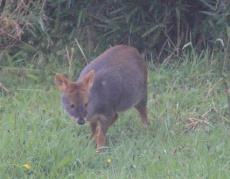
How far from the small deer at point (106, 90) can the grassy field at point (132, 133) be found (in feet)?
0.56

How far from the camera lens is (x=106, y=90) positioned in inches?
330

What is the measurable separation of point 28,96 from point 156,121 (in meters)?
1.53

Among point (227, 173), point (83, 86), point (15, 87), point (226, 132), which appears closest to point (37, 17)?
point (15, 87)

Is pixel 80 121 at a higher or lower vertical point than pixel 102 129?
higher

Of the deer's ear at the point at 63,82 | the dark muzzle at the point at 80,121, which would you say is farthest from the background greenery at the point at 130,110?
the deer's ear at the point at 63,82

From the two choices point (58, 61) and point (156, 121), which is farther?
point (58, 61)

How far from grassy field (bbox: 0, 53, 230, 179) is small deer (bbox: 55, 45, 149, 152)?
17cm

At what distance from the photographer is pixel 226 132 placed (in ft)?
26.5

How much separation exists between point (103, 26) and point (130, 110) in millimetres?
1733

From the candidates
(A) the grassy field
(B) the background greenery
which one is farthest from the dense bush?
(A) the grassy field

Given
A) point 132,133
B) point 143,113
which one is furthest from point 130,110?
point 132,133

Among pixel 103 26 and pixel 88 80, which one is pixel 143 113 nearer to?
pixel 88 80

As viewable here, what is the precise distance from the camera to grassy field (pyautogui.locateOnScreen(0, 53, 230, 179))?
280 inches

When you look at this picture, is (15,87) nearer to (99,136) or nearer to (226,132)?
(99,136)
